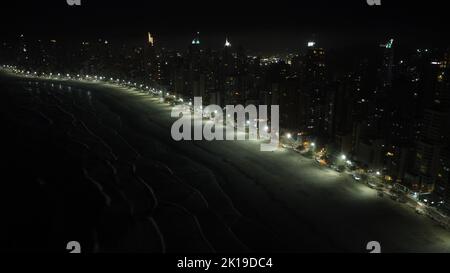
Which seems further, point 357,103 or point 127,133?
point 357,103

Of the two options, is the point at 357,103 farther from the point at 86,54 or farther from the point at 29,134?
the point at 86,54

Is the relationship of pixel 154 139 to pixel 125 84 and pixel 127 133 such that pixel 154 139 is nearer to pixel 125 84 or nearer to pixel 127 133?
pixel 127 133

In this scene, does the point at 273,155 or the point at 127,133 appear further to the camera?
the point at 127,133

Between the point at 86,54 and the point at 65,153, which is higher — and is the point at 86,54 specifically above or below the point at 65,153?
above

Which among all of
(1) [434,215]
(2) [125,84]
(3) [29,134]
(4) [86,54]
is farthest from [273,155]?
(4) [86,54]

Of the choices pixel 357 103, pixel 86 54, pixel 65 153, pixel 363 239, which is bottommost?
pixel 363 239
